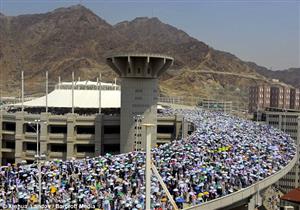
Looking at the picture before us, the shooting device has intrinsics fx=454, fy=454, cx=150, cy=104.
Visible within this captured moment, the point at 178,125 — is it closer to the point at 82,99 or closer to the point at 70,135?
the point at 70,135

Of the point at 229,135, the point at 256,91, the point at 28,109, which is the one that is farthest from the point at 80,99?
the point at 256,91

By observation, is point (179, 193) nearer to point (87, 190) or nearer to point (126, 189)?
point (126, 189)

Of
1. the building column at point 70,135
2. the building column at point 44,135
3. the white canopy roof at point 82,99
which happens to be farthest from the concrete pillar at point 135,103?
the white canopy roof at point 82,99

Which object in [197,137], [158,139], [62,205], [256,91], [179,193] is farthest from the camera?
[256,91]

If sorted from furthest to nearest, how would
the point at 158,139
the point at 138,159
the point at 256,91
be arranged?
the point at 256,91 < the point at 158,139 < the point at 138,159

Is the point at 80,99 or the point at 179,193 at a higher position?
the point at 80,99

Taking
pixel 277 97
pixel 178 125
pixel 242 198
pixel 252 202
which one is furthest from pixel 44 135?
pixel 277 97

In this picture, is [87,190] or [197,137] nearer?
[87,190]
